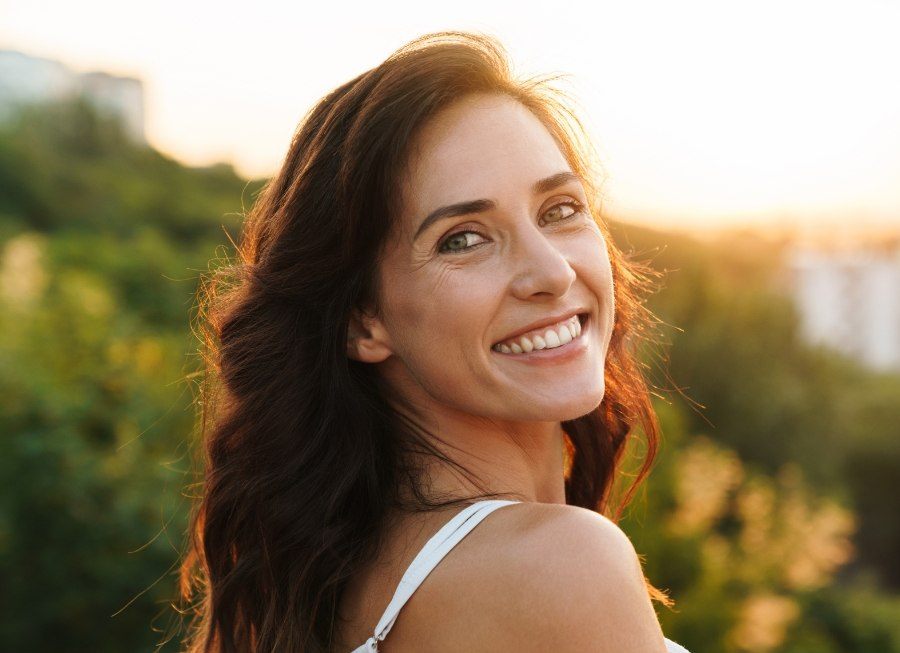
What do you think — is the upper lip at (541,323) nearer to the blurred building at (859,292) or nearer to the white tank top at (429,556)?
the white tank top at (429,556)

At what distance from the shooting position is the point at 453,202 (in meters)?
1.75

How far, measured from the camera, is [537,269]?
1739 millimetres

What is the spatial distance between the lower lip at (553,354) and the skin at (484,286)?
0.01m

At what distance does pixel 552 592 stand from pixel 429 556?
226 millimetres

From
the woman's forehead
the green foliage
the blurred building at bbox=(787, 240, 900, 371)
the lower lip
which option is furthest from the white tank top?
the blurred building at bbox=(787, 240, 900, 371)

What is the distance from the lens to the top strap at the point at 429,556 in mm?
1548

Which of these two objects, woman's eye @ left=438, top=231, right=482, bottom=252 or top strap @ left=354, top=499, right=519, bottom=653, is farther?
woman's eye @ left=438, top=231, right=482, bottom=252

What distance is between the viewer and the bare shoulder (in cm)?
141

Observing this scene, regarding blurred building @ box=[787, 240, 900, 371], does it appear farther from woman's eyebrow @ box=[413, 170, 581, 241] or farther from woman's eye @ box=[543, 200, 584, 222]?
woman's eyebrow @ box=[413, 170, 581, 241]

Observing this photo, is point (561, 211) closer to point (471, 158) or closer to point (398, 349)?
point (471, 158)

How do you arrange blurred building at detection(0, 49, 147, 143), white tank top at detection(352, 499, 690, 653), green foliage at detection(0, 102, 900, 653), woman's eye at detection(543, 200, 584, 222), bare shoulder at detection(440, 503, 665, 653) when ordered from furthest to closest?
blurred building at detection(0, 49, 147, 143)
green foliage at detection(0, 102, 900, 653)
woman's eye at detection(543, 200, 584, 222)
white tank top at detection(352, 499, 690, 653)
bare shoulder at detection(440, 503, 665, 653)

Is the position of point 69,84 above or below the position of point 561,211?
below

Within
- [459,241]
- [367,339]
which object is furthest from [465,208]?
[367,339]

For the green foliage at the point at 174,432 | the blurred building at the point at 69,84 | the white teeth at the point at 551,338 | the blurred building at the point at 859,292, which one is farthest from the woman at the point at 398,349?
the blurred building at the point at 859,292
